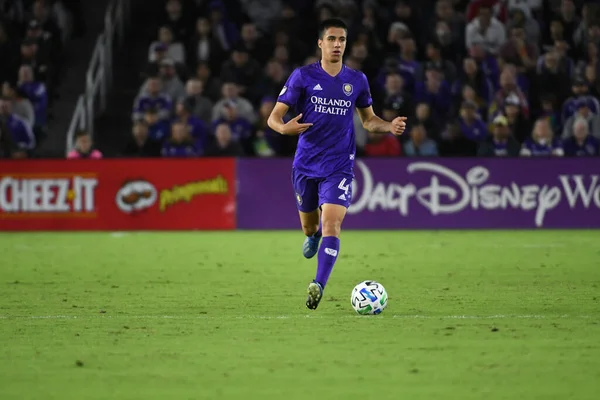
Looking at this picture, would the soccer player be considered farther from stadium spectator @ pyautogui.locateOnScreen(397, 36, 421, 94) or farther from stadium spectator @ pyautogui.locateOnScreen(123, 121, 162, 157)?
stadium spectator @ pyautogui.locateOnScreen(397, 36, 421, 94)

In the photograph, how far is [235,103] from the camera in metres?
21.7

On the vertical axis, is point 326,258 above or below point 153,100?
below

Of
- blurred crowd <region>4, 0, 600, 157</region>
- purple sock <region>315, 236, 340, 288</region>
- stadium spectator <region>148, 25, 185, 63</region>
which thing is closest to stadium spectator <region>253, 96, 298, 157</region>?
blurred crowd <region>4, 0, 600, 157</region>

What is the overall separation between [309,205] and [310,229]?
755 millimetres

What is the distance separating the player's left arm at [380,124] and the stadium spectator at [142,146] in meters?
10.6

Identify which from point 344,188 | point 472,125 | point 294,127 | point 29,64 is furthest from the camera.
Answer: point 29,64

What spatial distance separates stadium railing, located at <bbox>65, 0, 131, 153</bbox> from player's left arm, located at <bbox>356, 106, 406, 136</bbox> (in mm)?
12029

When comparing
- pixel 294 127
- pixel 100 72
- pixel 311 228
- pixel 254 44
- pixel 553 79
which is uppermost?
pixel 254 44

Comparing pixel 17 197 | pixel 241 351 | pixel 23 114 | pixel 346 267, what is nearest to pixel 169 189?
pixel 17 197

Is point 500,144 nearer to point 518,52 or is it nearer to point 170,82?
point 518,52

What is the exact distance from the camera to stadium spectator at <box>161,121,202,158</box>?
20.8m

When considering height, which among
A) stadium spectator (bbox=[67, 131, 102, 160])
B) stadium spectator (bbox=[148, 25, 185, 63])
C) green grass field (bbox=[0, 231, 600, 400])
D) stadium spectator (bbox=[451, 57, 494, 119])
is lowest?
green grass field (bbox=[0, 231, 600, 400])

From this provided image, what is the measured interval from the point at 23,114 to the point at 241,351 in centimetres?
1544

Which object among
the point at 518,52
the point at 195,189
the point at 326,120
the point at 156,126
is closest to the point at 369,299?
the point at 326,120
